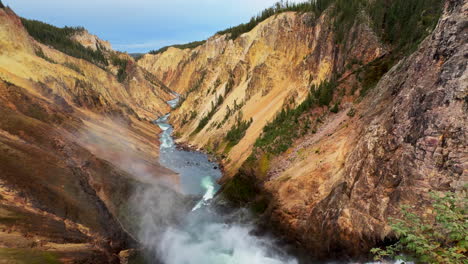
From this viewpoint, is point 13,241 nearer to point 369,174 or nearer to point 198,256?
point 198,256

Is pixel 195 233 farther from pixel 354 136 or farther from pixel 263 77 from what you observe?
pixel 263 77

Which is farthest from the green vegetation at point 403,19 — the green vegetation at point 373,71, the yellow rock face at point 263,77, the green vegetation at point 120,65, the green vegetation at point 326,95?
the green vegetation at point 120,65

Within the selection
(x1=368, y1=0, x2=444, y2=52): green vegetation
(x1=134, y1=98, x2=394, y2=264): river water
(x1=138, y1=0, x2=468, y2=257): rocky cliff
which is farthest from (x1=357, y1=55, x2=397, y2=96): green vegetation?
(x1=134, y1=98, x2=394, y2=264): river water

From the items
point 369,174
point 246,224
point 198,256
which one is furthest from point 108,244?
point 369,174

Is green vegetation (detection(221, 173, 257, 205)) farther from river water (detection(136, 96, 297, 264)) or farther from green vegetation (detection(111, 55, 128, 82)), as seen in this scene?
green vegetation (detection(111, 55, 128, 82))

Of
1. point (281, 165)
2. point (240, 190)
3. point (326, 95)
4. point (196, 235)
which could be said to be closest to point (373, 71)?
point (326, 95)

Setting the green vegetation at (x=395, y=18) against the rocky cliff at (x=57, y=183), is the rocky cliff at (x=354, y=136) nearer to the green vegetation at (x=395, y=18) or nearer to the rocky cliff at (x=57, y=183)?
the green vegetation at (x=395, y=18)

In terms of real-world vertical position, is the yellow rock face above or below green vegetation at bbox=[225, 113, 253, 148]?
above
